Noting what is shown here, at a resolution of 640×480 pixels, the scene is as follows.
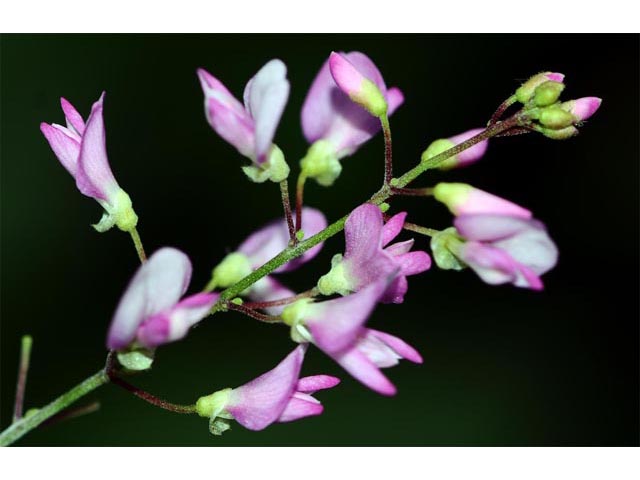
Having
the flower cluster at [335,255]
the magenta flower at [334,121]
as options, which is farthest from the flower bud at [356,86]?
the magenta flower at [334,121]

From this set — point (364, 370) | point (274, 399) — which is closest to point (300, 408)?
point (274, 399)

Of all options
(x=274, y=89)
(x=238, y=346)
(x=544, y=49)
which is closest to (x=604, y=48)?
(x=544, y=49)

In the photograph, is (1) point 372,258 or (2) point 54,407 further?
(2) point 54,407

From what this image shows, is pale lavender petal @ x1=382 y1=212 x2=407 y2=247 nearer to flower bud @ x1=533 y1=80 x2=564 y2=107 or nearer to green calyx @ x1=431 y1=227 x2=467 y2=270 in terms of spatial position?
green calyx @ x1=431 y1=227 x2=467 y2=270

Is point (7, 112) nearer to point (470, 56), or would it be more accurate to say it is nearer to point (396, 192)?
point (470, 56)

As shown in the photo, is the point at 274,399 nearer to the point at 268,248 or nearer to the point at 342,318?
the point at 342,318

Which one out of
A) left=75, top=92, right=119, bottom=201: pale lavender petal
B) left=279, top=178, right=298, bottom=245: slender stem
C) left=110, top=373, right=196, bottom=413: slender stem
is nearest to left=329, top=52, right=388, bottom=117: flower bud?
left=279, top=178, right=298, bottom=245: slender stem
